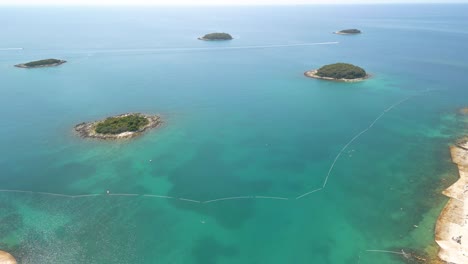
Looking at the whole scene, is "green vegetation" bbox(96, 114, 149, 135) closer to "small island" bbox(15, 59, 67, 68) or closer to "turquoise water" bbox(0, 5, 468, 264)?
"turquoise water" bbox(0, 5, 468, 264)

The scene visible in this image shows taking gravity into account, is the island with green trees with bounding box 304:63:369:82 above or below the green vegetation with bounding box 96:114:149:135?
above

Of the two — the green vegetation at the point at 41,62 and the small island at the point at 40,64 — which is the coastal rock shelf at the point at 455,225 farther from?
the green vegetation at the point at 41,62

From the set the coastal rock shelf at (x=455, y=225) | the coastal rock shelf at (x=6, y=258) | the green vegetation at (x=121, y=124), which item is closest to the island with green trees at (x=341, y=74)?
the coastal rock shelf at (x=455, y=225)

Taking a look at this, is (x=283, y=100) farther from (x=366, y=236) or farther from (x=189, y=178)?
(x=366, y=236)

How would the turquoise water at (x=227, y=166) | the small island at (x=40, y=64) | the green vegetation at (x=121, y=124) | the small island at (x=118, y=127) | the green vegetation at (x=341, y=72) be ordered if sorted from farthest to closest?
the small island at (x=40, y=64) → the green vegetation at (x=341, y=72) → the green vegetation at (x=121, y=124) → the small island at (x=118, y=127) → the turquoise water at (x=227, y=166)

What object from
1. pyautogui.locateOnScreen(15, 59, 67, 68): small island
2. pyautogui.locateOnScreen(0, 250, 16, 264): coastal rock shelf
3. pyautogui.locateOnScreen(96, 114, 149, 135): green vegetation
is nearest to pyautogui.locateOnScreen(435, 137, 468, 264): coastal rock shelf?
pyautogui.locateOnScreen(0, 250, 16, 264): coastal rock shelf

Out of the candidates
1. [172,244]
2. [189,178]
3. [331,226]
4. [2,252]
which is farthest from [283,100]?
[2,252]

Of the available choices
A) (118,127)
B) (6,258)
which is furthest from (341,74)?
(6,258)
